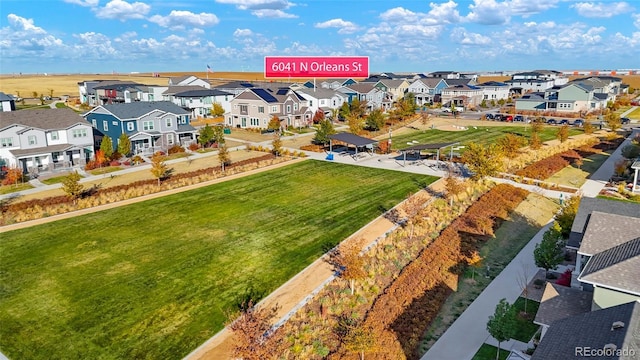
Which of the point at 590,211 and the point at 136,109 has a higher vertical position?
the point at 136,109

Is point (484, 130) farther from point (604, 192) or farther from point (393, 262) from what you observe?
point (393, 262)

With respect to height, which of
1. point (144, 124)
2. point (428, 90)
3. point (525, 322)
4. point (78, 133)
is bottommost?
point (525, 322)

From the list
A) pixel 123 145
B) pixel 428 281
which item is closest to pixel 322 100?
pixel 123 145

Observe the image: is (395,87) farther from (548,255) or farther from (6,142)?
(548,255)

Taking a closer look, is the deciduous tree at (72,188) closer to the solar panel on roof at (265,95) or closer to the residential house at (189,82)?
the solar panel on roof at (265,95)

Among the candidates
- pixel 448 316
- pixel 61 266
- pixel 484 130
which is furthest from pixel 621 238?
pixel 484 130

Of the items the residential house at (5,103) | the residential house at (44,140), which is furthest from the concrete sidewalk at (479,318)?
the residential house at (5,103)
